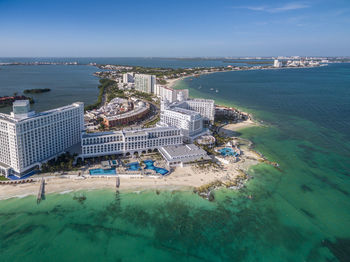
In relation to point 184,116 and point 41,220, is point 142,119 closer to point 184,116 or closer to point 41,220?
point 184,116

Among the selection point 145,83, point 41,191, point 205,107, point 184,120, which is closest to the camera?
point 41,191

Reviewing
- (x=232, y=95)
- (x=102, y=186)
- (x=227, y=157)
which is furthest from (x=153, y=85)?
(x=102, y=186)

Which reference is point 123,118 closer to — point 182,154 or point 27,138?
point 182,154

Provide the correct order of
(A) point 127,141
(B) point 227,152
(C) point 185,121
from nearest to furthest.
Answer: (A) point 127,141 < (B) point 227,152 < (C) point 185,121

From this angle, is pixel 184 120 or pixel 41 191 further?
pixel 184 120

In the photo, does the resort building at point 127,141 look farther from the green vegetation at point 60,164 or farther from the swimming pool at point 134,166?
the swimming pool at point 134,166

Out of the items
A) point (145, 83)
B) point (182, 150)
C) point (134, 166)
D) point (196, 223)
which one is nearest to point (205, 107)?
point (182, 150)
